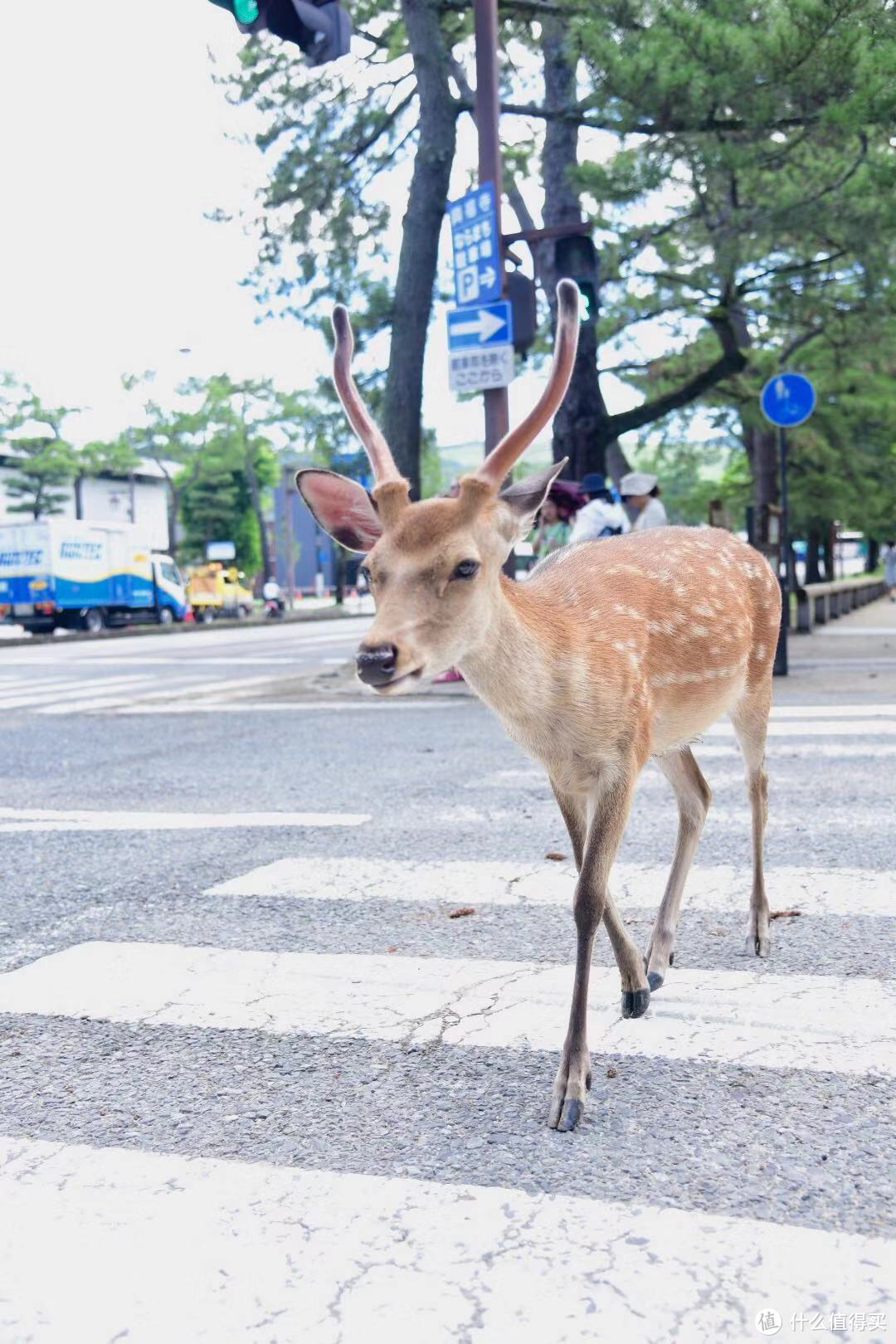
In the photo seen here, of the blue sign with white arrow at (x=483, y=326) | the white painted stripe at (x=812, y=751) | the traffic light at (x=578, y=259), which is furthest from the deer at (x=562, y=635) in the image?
the blue sign with white arrow at (x=483, y=326)

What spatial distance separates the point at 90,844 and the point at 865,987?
3915mm

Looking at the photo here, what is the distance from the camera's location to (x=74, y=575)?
37000 mm

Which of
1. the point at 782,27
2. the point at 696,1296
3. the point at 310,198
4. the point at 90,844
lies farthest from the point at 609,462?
the point at 696,1296

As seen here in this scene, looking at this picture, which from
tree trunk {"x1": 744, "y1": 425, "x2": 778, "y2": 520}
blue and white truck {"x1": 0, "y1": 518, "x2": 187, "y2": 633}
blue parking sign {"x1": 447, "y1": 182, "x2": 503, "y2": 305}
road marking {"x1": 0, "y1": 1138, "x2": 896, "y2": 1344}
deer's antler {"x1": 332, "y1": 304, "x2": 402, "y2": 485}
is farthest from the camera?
blue and white truck {"x1": 0, "y1": 518, "x2": 187, "y2": 633}

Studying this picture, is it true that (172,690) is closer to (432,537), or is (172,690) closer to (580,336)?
(580,336)

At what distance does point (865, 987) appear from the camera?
3.62 m

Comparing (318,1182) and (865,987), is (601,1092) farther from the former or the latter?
(865,987)

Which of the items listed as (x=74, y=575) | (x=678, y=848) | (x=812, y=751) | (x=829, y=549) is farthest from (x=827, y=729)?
(x=829, y=549)

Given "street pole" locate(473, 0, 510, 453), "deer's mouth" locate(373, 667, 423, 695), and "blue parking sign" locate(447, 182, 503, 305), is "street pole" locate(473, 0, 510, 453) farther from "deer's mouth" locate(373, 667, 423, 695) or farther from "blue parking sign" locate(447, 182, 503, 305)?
"deer's mouth" locate(373, 667, 423, 695)

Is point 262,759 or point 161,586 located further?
point 161,586

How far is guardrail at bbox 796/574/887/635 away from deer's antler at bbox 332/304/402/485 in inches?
718

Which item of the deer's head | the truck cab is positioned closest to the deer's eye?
the deer's head

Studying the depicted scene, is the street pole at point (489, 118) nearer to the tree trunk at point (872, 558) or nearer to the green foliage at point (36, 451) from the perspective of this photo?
the green foliage at point (36, 451)

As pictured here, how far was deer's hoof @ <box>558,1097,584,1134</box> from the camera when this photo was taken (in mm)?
2822
